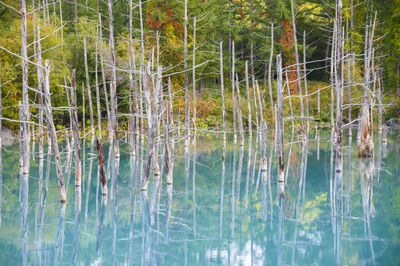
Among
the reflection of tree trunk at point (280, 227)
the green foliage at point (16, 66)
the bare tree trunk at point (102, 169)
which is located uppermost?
the green foliage at point (16, 66)

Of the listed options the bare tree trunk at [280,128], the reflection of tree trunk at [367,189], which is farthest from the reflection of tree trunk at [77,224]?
the bare tree trunk at [280,128]

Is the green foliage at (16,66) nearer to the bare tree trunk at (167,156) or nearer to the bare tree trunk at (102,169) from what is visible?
the bare tree trunk at (167,156)

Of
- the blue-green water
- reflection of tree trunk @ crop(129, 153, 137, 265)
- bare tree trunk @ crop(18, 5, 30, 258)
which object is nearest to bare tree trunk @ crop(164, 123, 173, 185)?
the blue-green water

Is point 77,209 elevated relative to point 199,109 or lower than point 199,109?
lower

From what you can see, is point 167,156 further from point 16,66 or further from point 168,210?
point 16,66

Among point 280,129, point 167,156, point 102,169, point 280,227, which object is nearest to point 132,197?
point 102,169

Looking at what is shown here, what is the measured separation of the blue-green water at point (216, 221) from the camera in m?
7.13

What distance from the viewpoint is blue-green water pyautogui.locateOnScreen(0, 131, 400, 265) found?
7129mm

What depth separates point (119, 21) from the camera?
111ft

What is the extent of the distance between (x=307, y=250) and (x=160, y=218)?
308 centimetres

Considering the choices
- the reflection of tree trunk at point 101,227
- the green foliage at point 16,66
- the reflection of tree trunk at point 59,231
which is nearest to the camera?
the reflection of tree trunk at point 59,231

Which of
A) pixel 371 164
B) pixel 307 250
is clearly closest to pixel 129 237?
pixel 307 250

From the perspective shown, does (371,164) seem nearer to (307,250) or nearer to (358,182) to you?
(358,182)

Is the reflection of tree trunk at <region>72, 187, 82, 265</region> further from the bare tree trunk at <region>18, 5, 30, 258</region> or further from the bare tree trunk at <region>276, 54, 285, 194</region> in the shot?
the bare tree trunk at <region>276, 54, 285, 194</region>
